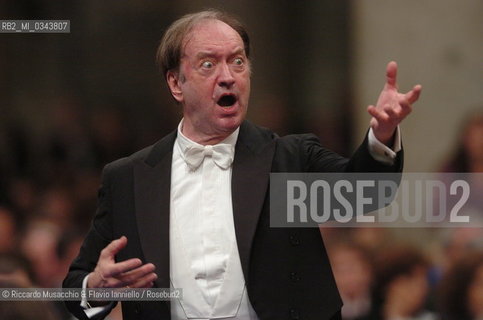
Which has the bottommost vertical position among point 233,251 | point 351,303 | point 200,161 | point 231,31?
point 351,303

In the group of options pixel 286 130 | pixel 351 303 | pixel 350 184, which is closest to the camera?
pixel 350 184

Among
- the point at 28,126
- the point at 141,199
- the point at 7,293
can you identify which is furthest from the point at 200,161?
the point at 28,126

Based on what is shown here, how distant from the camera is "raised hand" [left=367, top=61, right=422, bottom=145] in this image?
3.12 m

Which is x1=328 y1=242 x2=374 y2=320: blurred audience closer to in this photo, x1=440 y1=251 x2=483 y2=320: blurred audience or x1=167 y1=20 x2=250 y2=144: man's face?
x1=440 y1=251 x2=483 y2=320: blurred audience

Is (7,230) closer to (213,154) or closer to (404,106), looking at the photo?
(213,154)

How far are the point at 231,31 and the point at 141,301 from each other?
771mm

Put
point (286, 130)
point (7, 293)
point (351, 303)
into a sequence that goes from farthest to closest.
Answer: point (286, 130), point (351, 303), point (7, 293)

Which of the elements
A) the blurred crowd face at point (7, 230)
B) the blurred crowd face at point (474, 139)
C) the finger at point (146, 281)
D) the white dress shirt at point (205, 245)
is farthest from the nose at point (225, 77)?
the blurred crowd face at point (7, 230)

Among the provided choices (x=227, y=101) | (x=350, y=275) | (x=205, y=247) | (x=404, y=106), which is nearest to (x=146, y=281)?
(x=205, y=247)

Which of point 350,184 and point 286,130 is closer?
point 350,184

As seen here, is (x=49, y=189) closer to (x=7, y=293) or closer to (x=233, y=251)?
(x=7, y=293)

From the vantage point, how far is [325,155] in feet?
11.3

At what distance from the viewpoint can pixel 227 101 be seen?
11.5ft

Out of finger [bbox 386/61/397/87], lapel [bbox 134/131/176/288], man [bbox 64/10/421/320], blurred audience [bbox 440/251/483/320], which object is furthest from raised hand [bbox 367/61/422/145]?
blurred audience [bbox 440/251/483/320]
